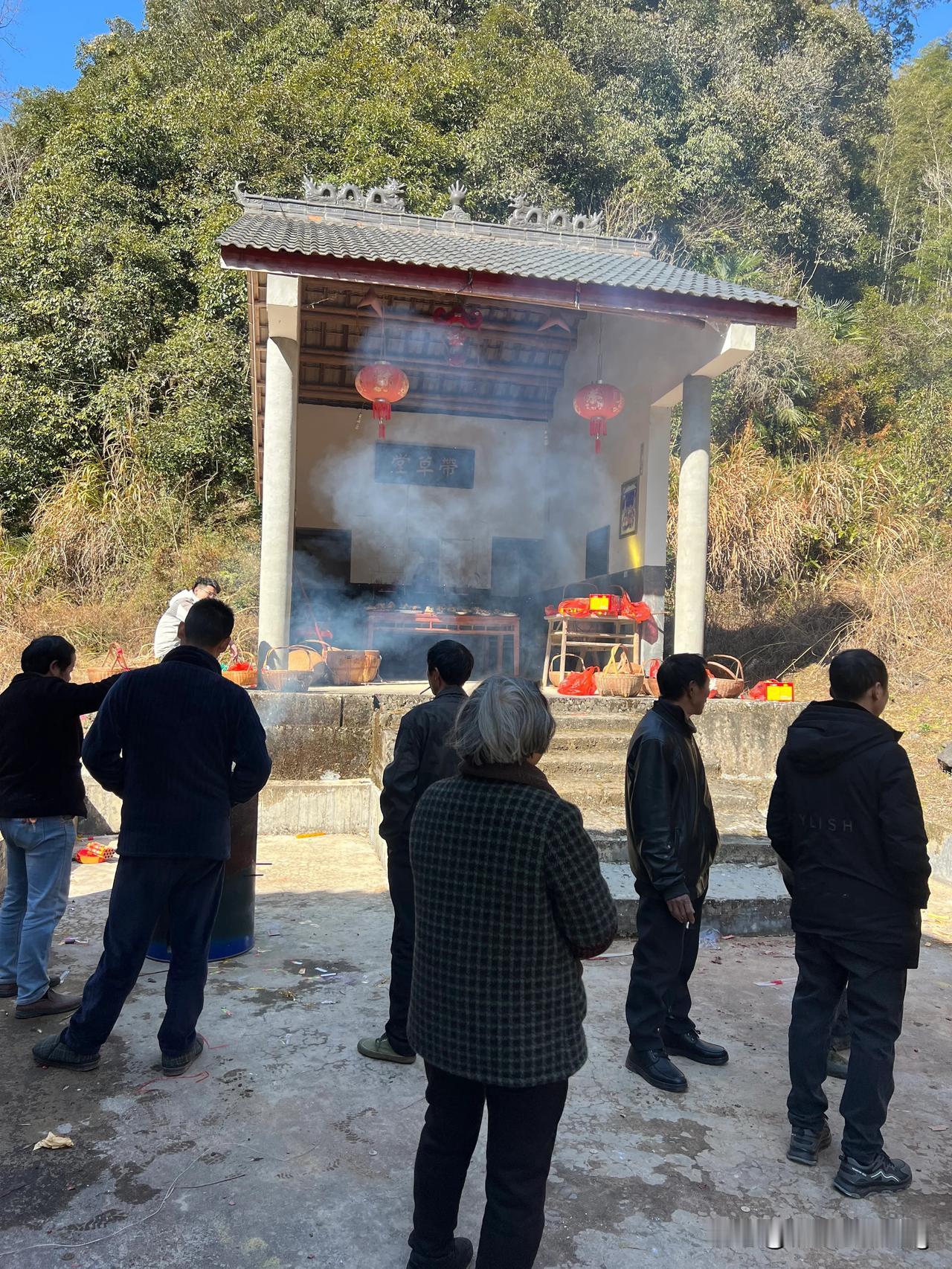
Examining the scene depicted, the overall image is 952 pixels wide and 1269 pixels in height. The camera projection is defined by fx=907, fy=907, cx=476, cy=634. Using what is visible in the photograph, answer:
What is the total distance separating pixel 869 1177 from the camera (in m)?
2.83

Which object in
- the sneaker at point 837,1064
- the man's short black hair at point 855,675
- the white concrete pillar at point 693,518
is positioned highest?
the white concrete pillar at point 693,518

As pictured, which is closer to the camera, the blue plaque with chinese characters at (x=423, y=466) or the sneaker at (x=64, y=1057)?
the sneaker at (x=64, y=1057)

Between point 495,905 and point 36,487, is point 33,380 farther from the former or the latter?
point 495,905

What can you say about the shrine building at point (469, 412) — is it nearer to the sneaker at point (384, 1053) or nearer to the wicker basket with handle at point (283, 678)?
the wicker basket with handle at point (283, 678)

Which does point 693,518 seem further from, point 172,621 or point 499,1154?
point 499,1154

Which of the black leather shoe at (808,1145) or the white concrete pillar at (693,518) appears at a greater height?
the white concrete pillar at (693,518)

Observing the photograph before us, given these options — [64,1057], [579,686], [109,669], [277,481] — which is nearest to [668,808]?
[64,1057]

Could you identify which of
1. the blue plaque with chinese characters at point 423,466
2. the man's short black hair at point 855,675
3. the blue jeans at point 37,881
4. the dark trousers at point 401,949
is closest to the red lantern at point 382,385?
the blue plaque with chinese characters at point 423,466

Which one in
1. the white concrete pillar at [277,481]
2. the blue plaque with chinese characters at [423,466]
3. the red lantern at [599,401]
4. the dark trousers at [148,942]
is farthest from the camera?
the blue plaque with chinese characters at [423,466]

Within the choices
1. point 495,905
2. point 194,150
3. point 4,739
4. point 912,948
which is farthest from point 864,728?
point 194,150

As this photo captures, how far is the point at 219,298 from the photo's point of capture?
1725 cm

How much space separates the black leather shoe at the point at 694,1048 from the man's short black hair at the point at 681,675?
1.44m

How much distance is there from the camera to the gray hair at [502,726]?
215 centimetres

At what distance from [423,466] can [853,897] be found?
420 inches
